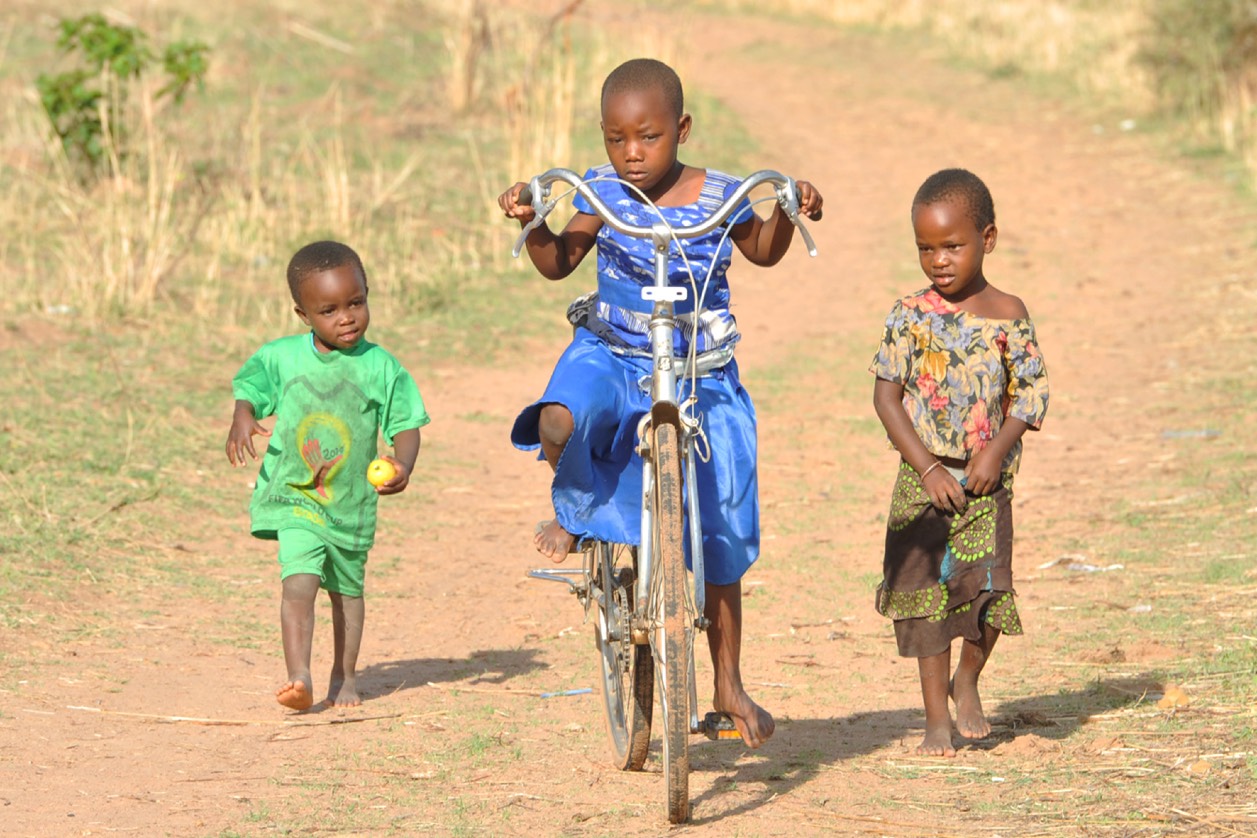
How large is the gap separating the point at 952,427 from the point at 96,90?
9.17 metres

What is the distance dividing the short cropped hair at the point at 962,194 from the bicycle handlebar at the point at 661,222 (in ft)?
1.77

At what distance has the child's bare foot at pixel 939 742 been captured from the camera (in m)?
4.75

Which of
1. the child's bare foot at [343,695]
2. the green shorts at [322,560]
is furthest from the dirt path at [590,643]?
the green shorts at [322,560]

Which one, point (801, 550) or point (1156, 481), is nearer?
point (801, 550)

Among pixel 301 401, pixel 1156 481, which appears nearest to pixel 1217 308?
pixel 1156 481

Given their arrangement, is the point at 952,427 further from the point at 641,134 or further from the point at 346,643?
the point at 346,643

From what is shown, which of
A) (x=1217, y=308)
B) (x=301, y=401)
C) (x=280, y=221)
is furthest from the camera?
(x=280, y=221)

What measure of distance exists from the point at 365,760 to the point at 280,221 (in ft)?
26.9

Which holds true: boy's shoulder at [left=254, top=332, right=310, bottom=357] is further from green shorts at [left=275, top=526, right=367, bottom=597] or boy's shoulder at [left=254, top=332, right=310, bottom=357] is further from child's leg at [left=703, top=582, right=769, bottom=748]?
child's leg at [left=703, top=582, right=769, bottom=748]

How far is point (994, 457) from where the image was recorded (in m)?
4.55

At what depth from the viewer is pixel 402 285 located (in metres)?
11.7

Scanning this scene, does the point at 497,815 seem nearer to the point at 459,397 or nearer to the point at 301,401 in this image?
the point at 301,401

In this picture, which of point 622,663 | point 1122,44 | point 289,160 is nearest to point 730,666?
point 622,663

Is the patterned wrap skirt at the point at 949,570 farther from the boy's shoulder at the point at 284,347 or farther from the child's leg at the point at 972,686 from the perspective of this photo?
the boy's shoulder at the point at 284,347
